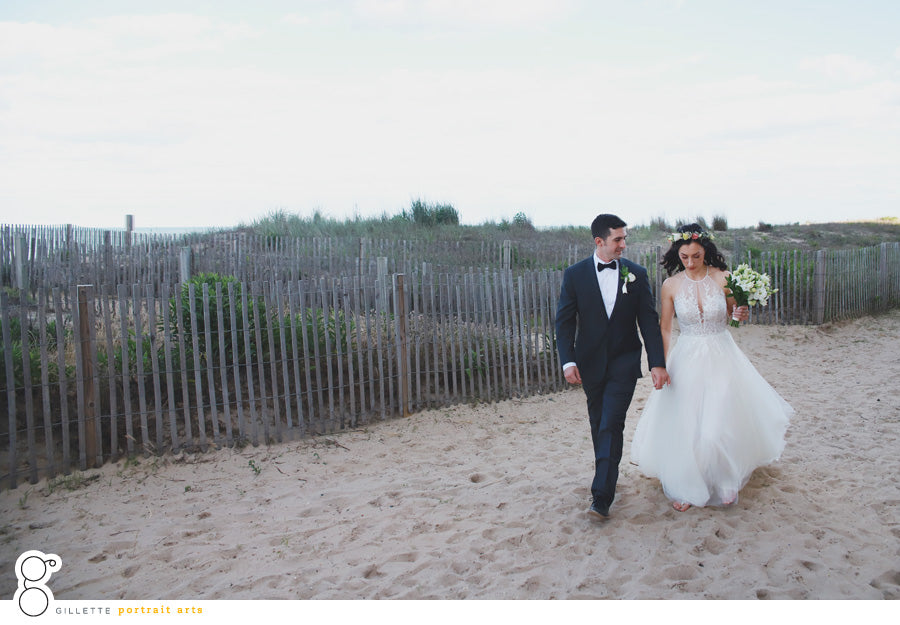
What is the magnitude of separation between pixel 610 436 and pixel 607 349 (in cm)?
55

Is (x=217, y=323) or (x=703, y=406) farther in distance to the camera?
(x=217, y=323)

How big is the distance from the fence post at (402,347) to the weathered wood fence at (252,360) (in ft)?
0.05

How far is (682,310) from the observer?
4.52m

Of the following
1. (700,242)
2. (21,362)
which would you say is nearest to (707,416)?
(700,242)

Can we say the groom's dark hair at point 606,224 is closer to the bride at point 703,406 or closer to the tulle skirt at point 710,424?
the bride at point 703,406

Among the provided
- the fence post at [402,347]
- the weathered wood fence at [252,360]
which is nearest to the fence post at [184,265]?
the weathered wood fence at [252,360]

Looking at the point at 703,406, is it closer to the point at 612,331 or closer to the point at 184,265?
the point at 612,331

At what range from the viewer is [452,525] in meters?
4.24

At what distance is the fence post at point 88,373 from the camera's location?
17.0 feet

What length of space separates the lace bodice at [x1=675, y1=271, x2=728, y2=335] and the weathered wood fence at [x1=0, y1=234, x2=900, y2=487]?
10.5ft

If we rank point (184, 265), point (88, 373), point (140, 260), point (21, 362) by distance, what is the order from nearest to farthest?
point (88, 373) < point (21, 362) < point (184, 265) < point (140, 260)

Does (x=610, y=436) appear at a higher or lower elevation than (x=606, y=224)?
lower

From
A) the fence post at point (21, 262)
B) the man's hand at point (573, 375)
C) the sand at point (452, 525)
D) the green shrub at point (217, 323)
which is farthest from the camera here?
the fence post at point (21, 262)

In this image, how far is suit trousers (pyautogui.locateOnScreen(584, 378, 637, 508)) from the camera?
405 cm
